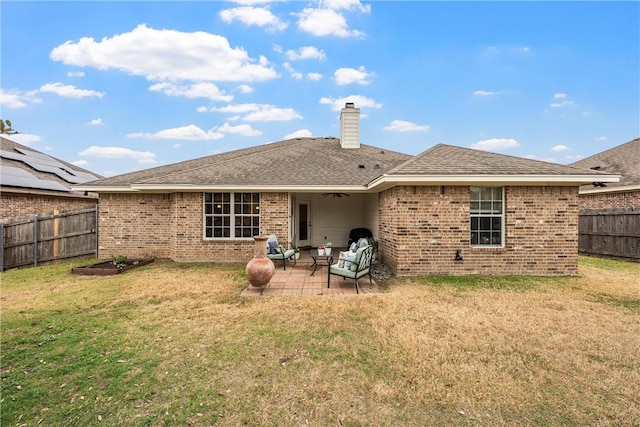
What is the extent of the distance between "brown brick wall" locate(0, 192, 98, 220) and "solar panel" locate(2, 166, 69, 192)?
1.68ft

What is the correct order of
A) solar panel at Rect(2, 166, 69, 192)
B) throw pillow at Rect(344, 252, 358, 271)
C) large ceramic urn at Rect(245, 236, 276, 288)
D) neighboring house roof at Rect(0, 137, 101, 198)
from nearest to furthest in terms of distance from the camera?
large ceramic urn at Rect(245, 236, 276, 288), throw pillow at Rect(344, 252, 358, 271), solar panel at Rect(2, 166, 69, 192), neighboring house roof at Rect(0, 137, 101, 198)

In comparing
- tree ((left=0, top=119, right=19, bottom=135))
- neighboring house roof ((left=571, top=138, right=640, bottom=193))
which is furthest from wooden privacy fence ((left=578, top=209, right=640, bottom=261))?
tree ((left=0, top=119, right=19, bottom=135))

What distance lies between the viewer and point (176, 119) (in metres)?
18.3

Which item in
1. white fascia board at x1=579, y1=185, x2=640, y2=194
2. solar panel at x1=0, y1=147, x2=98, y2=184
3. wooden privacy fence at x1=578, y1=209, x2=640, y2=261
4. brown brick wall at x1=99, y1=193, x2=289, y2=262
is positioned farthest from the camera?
solar panel at x1=0, y1=147, x2=98, y2=184

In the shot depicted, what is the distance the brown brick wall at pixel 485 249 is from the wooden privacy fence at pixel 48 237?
11.3 m

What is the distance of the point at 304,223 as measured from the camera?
1391 centimetres

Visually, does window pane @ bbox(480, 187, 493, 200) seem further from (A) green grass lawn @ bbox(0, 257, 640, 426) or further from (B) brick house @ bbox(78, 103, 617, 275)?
(A) green grass lawn @ bbox(0, 257, 640, 426)

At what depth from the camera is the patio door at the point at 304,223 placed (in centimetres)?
1360

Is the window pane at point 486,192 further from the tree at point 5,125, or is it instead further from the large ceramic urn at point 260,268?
the tree at point 5,125

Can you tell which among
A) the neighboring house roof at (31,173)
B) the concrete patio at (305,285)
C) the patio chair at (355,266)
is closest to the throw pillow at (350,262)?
the patio chair at (355,266)

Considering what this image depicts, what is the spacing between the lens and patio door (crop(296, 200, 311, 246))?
13.6 meters

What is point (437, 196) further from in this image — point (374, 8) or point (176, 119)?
point (176, 119)

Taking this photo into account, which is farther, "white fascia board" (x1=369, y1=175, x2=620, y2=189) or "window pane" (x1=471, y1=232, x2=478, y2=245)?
"window pane" (x1=471, y1=232, x2=478, y2=245)

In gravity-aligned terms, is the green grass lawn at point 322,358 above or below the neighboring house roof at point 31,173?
below
